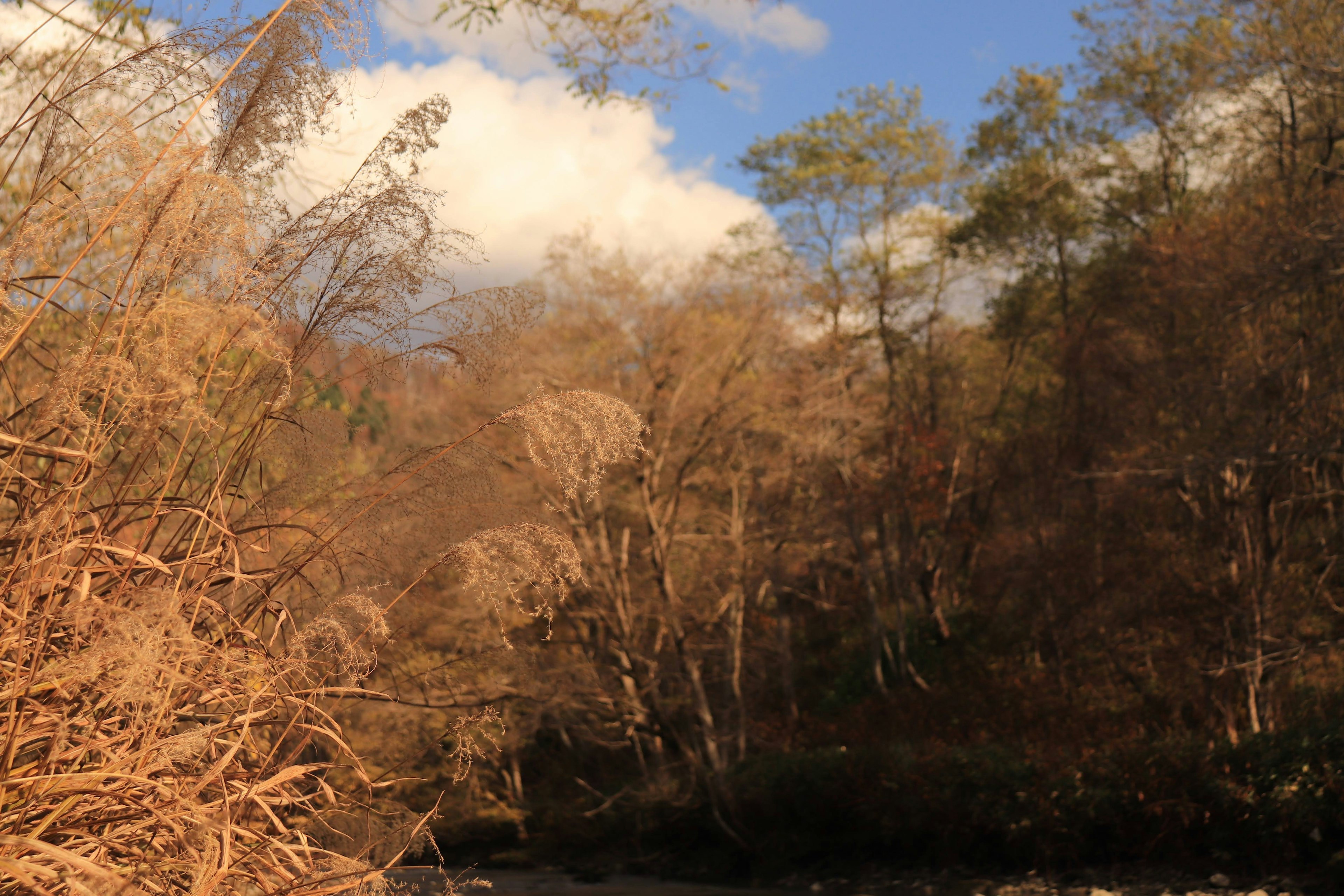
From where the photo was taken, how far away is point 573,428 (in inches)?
102

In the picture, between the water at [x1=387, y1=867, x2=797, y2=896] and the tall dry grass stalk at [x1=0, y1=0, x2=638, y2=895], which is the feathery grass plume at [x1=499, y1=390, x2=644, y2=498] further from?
the water at [x1=387, y1=867, x2=797, y2=896]

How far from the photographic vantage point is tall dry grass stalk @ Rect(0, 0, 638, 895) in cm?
202

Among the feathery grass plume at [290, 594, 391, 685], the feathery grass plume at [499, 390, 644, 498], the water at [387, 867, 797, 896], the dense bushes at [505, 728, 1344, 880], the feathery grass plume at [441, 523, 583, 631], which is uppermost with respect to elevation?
the feathery grass plume at [499, 390, 644, 498]

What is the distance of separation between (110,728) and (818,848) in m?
12.6

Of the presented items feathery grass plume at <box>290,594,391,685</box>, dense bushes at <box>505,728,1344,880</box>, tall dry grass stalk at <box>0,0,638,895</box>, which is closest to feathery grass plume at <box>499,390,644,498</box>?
tall dry grass stalk at <box>0,0,638,895</box>

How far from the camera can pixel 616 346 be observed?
14531 mm

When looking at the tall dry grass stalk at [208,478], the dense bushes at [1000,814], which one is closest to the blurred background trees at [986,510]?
the dense bushes at [1000,814]

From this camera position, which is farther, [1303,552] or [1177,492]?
[1177,492]

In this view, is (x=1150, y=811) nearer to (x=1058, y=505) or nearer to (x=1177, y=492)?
(x=1177, y=492)

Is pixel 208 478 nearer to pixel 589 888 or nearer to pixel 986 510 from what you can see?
pixel 589 888

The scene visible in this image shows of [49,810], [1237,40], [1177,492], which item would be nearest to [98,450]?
[49,810]

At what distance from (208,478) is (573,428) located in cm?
116

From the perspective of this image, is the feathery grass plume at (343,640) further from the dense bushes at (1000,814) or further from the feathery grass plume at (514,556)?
the dense bushes at (1000,814)

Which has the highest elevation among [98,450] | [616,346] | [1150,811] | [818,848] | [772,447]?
[616,346]
